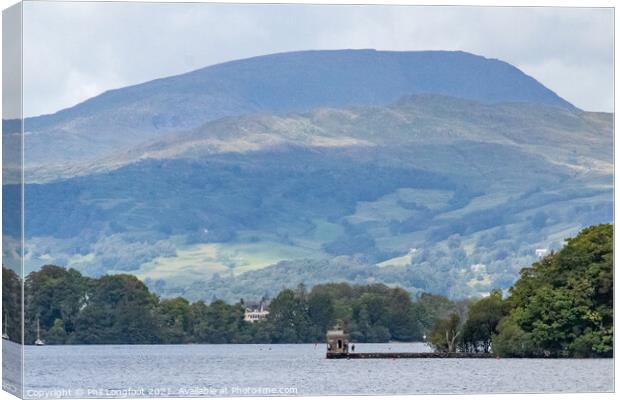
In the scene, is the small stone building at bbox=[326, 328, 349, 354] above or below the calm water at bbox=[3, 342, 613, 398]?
above

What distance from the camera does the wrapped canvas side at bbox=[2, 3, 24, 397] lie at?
81.0 feet

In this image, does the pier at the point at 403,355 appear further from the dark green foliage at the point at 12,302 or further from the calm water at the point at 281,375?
the dark green foliage at the point at 12,302

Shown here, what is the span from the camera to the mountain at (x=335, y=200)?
4806 cm

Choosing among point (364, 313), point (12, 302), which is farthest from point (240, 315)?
point (12, 302)

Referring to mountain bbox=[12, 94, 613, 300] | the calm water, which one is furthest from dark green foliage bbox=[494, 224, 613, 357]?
mountain bbox=[12, 94, 613, 300]

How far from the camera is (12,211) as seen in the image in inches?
984

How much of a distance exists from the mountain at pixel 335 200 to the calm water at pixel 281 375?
19.4ft

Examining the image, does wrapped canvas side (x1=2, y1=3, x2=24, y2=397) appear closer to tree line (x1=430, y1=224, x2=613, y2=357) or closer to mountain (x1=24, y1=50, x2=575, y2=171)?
mountain (x1=24, y1=50, x2=575, y2=171)

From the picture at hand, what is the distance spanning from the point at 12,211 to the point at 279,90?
→ 17024mm

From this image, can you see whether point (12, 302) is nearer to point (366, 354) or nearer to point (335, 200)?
point (366, 354)

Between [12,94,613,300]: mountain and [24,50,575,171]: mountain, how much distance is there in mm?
933

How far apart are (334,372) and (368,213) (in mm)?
26936

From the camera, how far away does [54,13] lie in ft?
84.8

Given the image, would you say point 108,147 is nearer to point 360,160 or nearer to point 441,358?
point 360,160
